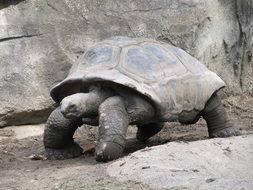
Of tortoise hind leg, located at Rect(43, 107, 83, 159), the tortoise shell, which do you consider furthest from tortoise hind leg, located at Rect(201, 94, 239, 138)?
tortoise hind leg, located at Rect(43, 107, 83, 159)

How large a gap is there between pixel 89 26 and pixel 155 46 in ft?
5.99

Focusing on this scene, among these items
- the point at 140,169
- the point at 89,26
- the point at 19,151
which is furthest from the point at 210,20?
the point at 140,169

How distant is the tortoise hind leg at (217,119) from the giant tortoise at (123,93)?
13 mm

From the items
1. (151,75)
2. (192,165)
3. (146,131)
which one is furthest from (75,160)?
(192,165)

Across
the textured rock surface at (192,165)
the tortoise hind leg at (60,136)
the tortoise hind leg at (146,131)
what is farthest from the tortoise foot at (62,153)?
the textured rock surface at (192,165)

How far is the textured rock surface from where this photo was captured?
3345mm

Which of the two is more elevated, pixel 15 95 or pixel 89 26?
pixel 89 26

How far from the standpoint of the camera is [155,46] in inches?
204

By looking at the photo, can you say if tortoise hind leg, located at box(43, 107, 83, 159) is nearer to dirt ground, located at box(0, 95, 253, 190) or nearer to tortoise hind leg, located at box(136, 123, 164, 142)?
dirt ground, located at box(0, 95, 253, 190)

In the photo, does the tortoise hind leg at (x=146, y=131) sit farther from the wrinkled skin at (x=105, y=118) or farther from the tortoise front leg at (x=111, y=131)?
the tortoise front leg at (x=111, y=131)

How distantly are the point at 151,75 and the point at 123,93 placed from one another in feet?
0.88

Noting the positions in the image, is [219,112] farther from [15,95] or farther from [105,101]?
[15,95]

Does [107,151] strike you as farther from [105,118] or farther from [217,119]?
[217,119]

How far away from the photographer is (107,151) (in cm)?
445
